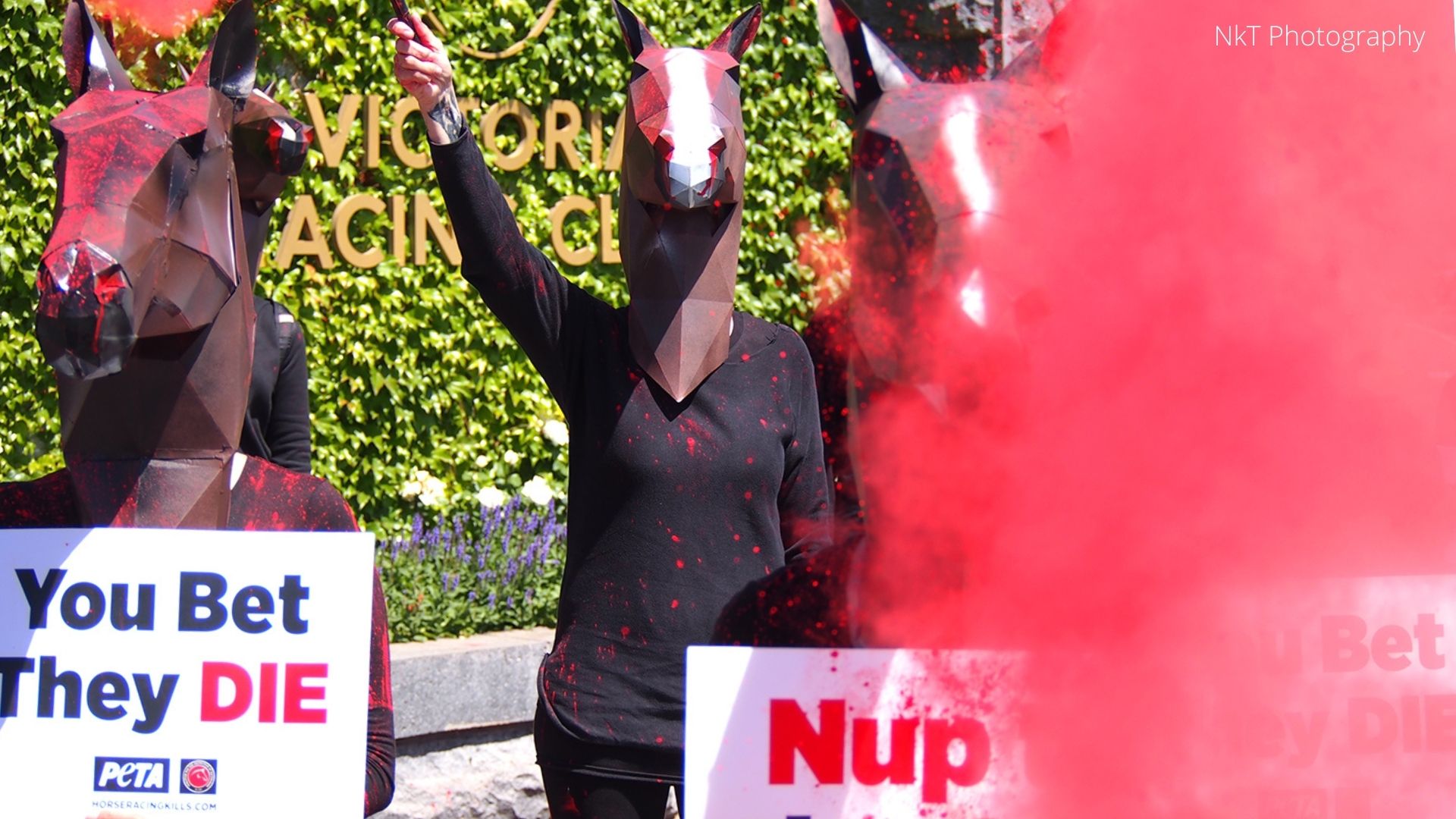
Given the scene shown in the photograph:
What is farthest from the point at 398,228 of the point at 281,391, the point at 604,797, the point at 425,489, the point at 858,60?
the point at 858,60

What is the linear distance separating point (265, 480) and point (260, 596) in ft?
0.66

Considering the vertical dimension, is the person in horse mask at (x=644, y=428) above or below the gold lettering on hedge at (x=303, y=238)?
below

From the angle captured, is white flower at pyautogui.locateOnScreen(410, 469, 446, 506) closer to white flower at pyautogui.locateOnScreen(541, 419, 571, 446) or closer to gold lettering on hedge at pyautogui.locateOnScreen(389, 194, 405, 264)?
white flower at pyautogui.locateOnScreen(541, 419, 571, 446)

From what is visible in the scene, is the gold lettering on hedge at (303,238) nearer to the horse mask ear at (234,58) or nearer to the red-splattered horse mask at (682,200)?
the horse mask ear at (234,58)

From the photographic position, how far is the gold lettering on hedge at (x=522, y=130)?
527cm

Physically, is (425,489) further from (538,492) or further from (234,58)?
(234,58)

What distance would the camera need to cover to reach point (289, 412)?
3105 millimetres

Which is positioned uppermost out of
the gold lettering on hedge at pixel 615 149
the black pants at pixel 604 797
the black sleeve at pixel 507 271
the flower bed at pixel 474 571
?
the gold lettering on hedge at pixel 615 149

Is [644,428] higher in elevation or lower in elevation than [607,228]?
lower

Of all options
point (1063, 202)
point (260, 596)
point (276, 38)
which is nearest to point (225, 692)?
point (260, 596)

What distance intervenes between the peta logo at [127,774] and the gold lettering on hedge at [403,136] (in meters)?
3.52

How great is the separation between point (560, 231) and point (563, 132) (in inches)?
14.7

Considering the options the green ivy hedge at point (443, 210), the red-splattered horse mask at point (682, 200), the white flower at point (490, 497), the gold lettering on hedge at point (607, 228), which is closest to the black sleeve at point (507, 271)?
→ the red-splattered horse mask at point (682, 200)

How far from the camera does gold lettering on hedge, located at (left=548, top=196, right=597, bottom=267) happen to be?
17.6 ft
